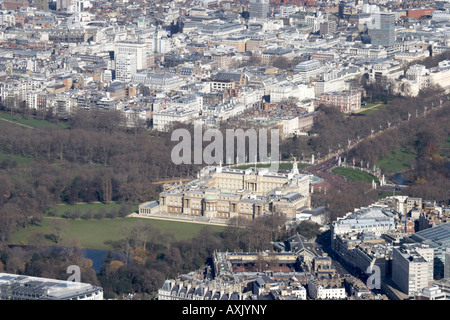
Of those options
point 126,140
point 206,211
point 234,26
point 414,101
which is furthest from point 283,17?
point 206,211

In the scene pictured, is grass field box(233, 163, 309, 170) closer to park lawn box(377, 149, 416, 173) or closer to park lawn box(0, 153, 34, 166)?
park lawn box(377, 149, 416, 173)

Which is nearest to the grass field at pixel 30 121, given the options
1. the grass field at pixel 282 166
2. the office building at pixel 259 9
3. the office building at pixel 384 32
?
the grass field at pixel 282 166

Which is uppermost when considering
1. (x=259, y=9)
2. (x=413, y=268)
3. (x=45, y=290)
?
(x=259, y=9)

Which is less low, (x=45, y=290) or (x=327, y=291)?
(x=45, y=290)

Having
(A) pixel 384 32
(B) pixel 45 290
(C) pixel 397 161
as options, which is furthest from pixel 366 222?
(A) pixel 384 32

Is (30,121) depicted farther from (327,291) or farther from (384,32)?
(384,32)
